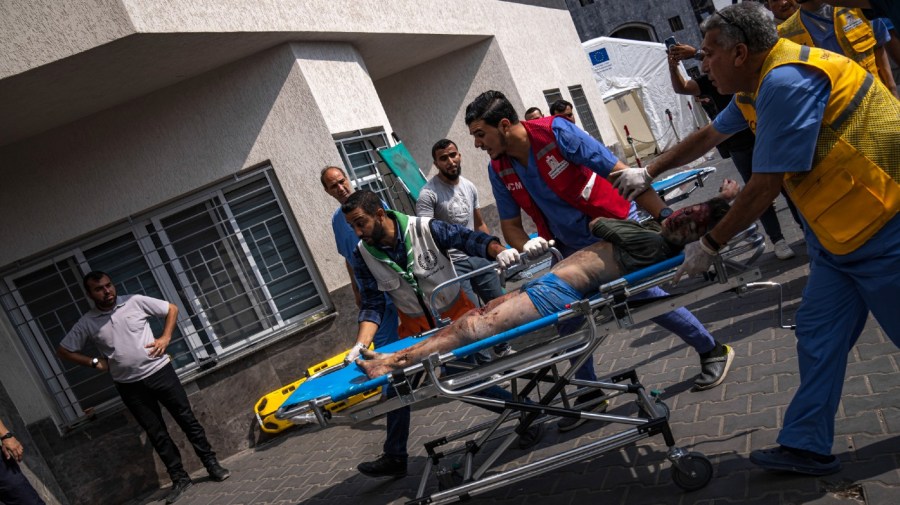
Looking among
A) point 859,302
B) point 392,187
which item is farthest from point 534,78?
point 859,302

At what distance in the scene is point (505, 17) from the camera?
14664mm

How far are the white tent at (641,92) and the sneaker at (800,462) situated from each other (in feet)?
70.3

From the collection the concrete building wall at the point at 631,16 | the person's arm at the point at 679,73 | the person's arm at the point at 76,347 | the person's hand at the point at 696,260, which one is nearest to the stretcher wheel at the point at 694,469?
the person's hand at the point at 696,260

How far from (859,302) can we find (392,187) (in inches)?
288

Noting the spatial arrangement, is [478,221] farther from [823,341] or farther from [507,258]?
[823,341]

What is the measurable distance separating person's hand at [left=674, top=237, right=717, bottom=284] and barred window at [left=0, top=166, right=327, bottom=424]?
225 inches

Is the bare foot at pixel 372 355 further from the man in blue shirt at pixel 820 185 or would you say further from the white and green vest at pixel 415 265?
the man in blue shirt at pixel 820 185

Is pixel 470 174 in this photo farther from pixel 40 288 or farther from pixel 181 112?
pixel 40 288

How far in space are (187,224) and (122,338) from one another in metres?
1.79

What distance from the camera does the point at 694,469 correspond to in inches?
142

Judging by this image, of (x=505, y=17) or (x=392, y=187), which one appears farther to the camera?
(x=505, y=17)

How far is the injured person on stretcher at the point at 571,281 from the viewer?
402 cm

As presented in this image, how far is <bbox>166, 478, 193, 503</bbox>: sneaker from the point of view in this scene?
7.04m

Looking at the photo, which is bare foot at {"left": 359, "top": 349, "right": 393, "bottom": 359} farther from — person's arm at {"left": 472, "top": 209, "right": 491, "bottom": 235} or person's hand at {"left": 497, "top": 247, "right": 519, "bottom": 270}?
person's arm at {"left": 472, "top": 209, "right": 491, "bottom": 235}
